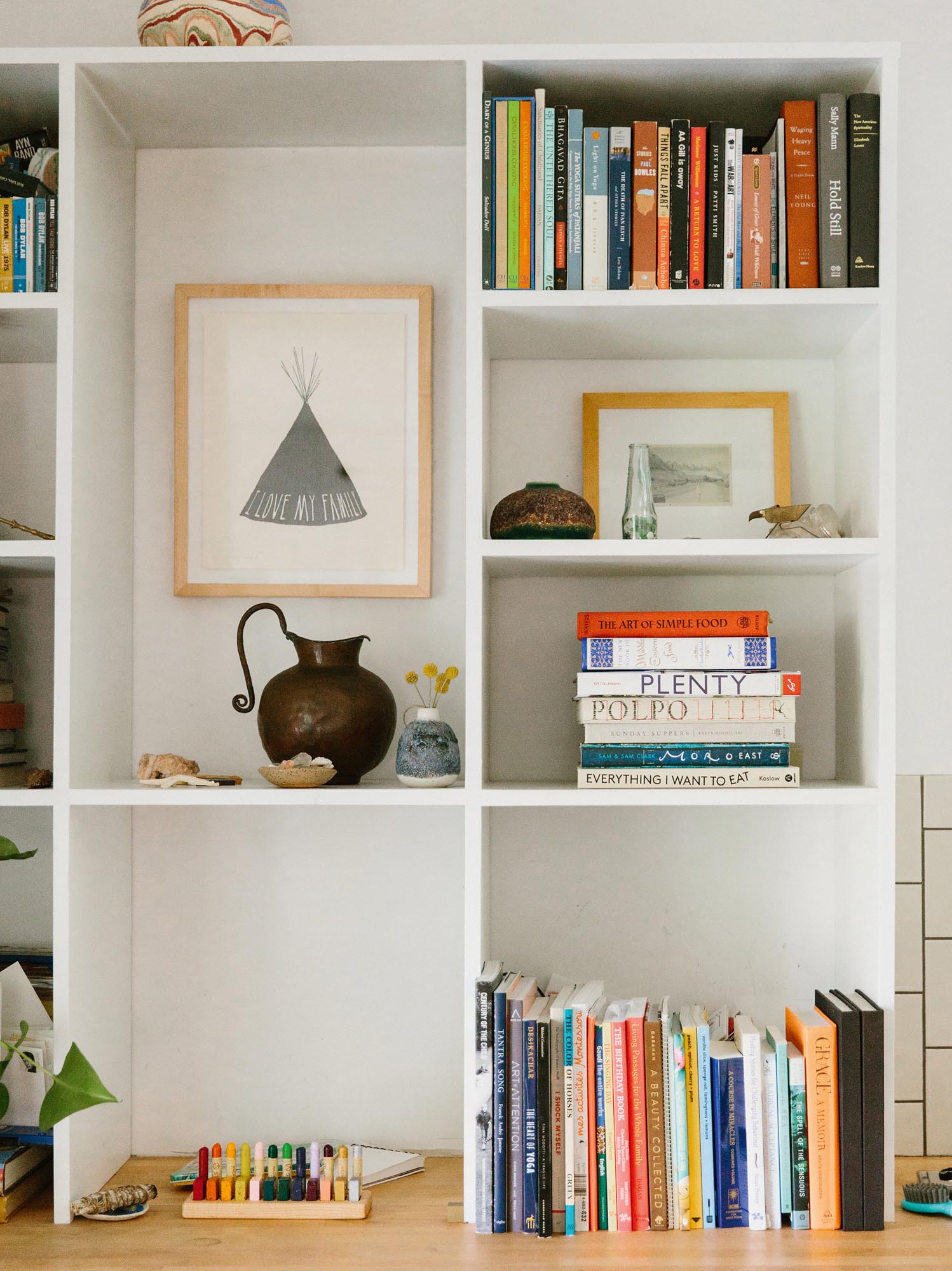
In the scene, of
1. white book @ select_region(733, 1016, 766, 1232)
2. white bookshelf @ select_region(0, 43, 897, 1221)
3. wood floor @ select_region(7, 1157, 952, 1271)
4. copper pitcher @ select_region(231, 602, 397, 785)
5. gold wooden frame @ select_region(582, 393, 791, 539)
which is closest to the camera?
wood floor @ select_region(7, 1157, 952, 1271)

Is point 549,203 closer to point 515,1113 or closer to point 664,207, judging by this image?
point 664,207

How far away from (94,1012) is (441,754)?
2.18 feet

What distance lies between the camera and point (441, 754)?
61.4 inches

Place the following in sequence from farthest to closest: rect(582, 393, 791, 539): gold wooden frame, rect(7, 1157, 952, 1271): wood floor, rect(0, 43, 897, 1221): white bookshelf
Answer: rect(582, 393, 791, 539): gold wooden frame
rect(0, 43, 897, 1221): white bookshelf
rect(7, 1157, 952, 1271): wood floor

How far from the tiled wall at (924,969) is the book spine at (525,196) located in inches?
40.0

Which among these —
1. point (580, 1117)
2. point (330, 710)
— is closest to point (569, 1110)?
point (580, 1117)

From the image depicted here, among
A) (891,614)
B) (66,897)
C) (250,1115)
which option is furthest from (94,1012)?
(891,614)

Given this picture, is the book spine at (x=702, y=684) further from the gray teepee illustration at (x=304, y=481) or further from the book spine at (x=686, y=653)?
the gray teepee illustration at (x=304, y=481)

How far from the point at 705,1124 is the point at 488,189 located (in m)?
1.34

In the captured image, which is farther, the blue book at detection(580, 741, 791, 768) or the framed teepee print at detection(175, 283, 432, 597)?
the framed teepee print at detection(175, 283, 432, 597)

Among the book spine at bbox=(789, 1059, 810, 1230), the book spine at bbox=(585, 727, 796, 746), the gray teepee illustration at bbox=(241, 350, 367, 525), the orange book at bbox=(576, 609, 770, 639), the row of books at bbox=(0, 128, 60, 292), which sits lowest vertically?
the book spine at bbox=(789, 1059, 810, 1230)

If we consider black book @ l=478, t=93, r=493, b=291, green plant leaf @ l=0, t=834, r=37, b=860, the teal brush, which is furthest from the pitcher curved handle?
the teal brush

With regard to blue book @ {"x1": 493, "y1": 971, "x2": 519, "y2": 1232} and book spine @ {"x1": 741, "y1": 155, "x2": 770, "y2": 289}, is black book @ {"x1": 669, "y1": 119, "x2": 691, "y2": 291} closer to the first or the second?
book spine @ {"x1": 741, "y1": 155, "x2": 770, "y2": 289}

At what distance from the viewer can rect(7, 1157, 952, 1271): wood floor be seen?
135cm
